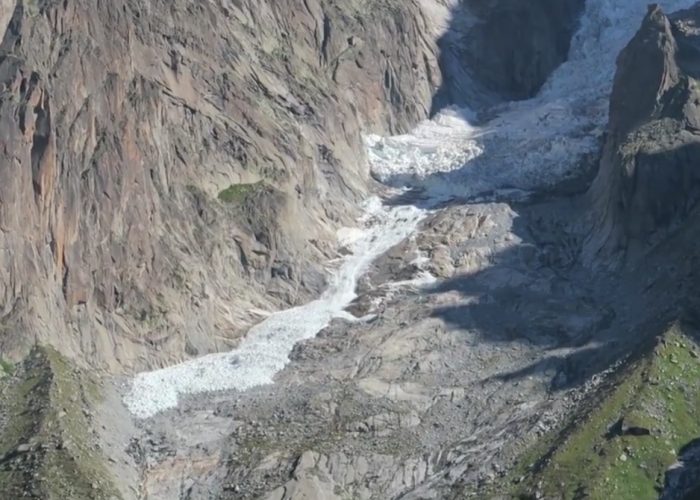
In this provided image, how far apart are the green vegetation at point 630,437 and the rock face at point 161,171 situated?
88.4ft

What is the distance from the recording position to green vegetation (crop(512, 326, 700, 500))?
99688 mm

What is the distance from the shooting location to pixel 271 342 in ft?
402

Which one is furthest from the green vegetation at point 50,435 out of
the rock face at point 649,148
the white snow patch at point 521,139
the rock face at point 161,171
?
the white snow patch at point 521,139

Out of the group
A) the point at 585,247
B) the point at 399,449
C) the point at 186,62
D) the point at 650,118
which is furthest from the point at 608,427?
the point at 186,62

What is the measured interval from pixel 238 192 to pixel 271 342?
48.9 feet

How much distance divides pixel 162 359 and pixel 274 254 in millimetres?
14039

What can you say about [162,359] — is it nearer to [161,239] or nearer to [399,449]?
[161,239]

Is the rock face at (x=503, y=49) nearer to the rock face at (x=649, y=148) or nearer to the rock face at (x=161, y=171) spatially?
the rock face at (x=161, y=171)

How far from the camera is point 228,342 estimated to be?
12250 centimetres

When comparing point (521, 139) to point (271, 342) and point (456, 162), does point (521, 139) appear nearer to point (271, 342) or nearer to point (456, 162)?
point (456, 162)

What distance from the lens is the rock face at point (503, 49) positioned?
165 meters

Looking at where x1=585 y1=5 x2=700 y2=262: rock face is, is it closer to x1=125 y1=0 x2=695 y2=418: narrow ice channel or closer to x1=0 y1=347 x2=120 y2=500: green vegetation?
x1=125 y1=0 x2=695 y2=418: narrow ice channel

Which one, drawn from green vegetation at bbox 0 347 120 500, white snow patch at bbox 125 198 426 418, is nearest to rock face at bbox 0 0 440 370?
Result: white snow patch at bbox 125 198 426 418

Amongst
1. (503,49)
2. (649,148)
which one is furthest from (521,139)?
(649,148)
